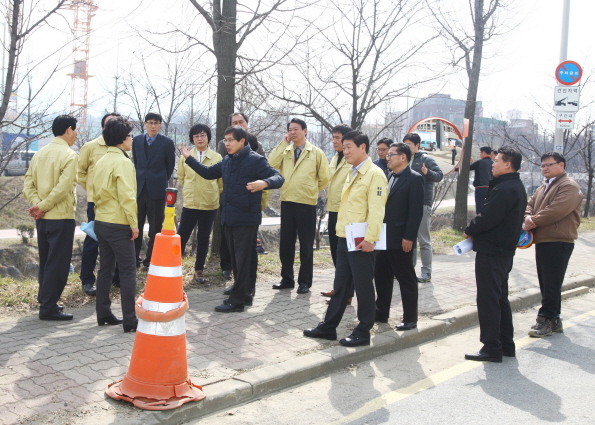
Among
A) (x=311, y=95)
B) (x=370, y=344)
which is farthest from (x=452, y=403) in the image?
(x=311, y=95)

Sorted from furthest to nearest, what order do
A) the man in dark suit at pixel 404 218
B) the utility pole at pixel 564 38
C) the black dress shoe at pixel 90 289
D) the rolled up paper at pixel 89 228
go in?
1. the utility pole at pixel 564 38
2. the black dress shoe at pixel 90 289
3. the man in dark suit at pixel 404 218
4. the rolled up paper at pixel 89 228

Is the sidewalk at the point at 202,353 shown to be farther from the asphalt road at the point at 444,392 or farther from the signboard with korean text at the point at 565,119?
the signboard with korean text at the point at 565,119

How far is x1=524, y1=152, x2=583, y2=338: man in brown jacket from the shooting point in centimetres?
636

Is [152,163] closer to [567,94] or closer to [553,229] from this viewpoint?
[553,229]

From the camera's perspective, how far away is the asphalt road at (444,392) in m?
4.15

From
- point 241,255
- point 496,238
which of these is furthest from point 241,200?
point 496,238

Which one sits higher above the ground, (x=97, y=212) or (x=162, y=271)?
(x=97, y=212)

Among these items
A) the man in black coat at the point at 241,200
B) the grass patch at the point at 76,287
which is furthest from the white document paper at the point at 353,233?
the grass patch at the point at 76,287

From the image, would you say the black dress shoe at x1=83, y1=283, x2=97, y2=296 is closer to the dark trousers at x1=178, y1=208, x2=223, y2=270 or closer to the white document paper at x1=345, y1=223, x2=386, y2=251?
the dark trousers at x1=178, y1=208, x2=223, y2=270

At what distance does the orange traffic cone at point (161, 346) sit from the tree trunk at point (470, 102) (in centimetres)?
1243

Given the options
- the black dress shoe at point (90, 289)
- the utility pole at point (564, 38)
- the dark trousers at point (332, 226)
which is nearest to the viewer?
the black dress shoe at point (90, 289)

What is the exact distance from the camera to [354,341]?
5438mm

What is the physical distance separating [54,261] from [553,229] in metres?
5.44

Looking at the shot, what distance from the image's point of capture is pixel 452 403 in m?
4.43
